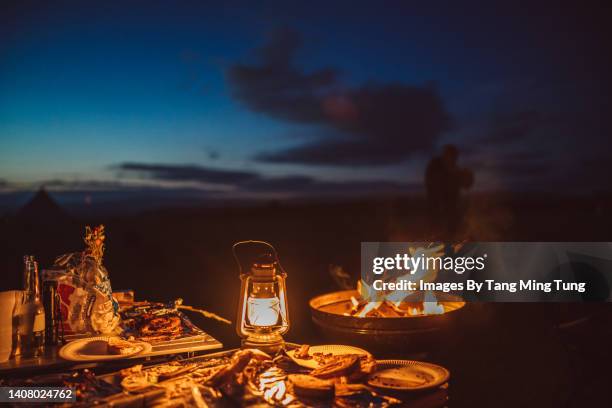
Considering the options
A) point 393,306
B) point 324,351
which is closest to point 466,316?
point 393,306

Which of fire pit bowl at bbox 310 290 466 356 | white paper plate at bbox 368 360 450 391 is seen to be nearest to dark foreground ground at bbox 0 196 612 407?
fire pit bowl at bbox 310 290 466 356

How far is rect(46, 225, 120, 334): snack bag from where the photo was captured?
8.14 feet

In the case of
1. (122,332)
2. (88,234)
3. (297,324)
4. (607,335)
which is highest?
(88,234)

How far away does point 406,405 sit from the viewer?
1.60 meters

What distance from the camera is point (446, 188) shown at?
7.56 metres

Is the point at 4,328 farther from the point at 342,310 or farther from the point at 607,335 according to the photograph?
the point at 607,335

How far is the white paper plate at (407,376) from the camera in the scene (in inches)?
66.7

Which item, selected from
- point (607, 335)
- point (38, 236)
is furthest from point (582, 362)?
point (38, 236)

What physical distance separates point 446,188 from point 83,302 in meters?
6.16

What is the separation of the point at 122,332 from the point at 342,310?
1.75 meters

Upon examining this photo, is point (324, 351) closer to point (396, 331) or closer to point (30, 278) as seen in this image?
point (396, 331)

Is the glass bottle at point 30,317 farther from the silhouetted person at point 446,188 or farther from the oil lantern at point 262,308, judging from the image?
the silhouetted person at point 446,188

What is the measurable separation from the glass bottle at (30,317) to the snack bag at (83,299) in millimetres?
246

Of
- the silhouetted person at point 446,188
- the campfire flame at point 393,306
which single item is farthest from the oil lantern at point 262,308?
the silhouetted person at point 446,188
